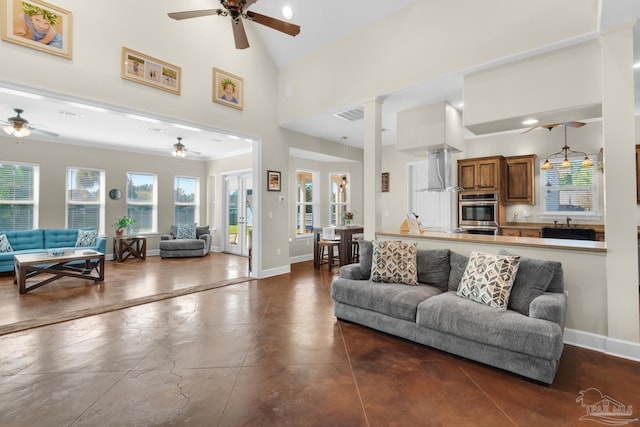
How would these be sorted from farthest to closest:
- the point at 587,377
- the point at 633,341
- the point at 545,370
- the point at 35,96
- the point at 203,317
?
the point at 203,317 → the point at 35,96 → the point at 633,341 → the point at 587,377 → the point at 545,370

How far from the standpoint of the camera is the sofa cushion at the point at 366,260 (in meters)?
3.51

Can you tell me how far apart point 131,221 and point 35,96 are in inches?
189

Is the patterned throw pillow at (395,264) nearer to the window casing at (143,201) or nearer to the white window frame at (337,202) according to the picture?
the white window frame at (337,202)

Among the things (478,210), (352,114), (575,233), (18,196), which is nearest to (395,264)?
(352,114)

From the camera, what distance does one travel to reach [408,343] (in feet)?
9.19

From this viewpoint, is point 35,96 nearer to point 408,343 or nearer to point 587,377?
point 408,343

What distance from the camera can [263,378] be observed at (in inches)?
86.8

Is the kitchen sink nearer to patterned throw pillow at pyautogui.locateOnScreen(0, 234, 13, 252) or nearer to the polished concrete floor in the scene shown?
the polished concrete floor

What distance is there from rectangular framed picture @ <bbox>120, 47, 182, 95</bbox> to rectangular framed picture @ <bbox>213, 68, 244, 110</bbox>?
58 centimetres

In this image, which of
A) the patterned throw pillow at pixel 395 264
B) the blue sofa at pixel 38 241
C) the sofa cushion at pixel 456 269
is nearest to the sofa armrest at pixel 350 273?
the patterned throw pillow at pixel 395 264

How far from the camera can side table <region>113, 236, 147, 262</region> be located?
7.22m

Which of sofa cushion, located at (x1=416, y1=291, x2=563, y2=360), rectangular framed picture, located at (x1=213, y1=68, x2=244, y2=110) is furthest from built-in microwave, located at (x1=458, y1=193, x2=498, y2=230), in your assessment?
rectangular framed picture, located at (x1=213, y1=68, x2=244, y2=110)

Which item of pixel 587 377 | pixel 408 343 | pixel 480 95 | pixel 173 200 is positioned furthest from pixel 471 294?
pixel 173 200

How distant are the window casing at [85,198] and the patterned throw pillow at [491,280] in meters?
8.40
